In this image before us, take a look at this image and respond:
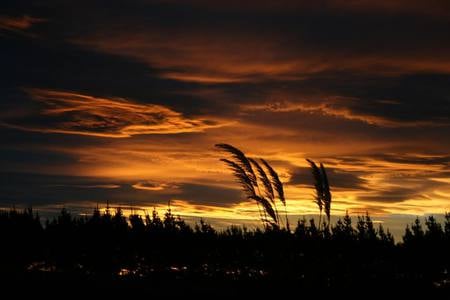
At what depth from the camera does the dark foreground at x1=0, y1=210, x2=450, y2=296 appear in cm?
870

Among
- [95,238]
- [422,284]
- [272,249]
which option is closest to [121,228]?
[95,238]

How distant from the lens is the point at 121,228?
1608 cm

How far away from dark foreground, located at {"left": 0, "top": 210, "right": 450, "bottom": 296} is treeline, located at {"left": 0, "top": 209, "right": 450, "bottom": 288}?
0.02 meters

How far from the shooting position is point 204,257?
44.2 feet

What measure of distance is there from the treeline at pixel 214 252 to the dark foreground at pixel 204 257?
23 millimetres

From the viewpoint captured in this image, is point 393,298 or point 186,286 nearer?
point 393,298

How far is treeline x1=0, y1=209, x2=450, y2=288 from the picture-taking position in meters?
9.34

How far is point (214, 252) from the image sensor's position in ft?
44.1

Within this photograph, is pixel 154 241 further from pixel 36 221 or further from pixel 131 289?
pixel 131 289

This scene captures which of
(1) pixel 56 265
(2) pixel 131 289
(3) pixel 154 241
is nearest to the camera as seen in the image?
(2) pixel 131 289

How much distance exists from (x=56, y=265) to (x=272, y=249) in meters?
4.78

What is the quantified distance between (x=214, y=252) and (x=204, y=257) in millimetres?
257

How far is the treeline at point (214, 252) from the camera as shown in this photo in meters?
9.34

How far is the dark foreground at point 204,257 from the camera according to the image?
8.70 m
